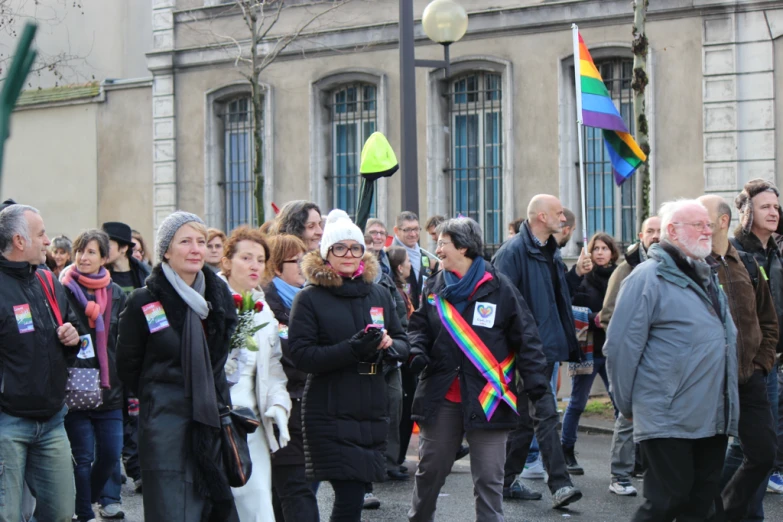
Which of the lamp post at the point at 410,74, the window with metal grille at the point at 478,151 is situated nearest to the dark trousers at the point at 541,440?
the lamp post at the point at 410,74

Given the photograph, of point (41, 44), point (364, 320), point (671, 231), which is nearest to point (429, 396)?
point (364, 320)

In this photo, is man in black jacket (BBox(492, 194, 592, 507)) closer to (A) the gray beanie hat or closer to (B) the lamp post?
(B) the lamp post

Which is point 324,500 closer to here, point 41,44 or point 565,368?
point 565,368

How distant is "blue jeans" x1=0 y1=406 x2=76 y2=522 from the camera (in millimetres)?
6059

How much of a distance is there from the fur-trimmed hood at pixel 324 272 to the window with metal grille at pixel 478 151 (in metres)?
11.6

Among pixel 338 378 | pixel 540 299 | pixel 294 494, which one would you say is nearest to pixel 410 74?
pixel 540 299

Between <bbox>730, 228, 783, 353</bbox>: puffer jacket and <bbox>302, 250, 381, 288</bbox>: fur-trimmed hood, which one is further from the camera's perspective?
<bbox>730, 228, 783, 353</bbox>: puffer jacket

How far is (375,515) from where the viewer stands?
834 cm

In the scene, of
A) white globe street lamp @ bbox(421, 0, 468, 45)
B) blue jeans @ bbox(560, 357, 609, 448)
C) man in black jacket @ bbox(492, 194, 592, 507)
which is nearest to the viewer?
man in black jacket @ bbox(492, 194, 592, 507)

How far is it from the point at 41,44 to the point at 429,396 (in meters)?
19.9

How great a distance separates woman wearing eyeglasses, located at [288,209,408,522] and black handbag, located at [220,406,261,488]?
591mm

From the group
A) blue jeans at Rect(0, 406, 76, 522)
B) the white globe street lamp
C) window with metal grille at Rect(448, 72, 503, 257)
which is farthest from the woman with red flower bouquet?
window with metal grille at Rect(448, 72, 503, 257)

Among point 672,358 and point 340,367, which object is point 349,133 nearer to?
point 340,367

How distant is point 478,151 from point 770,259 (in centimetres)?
1039
